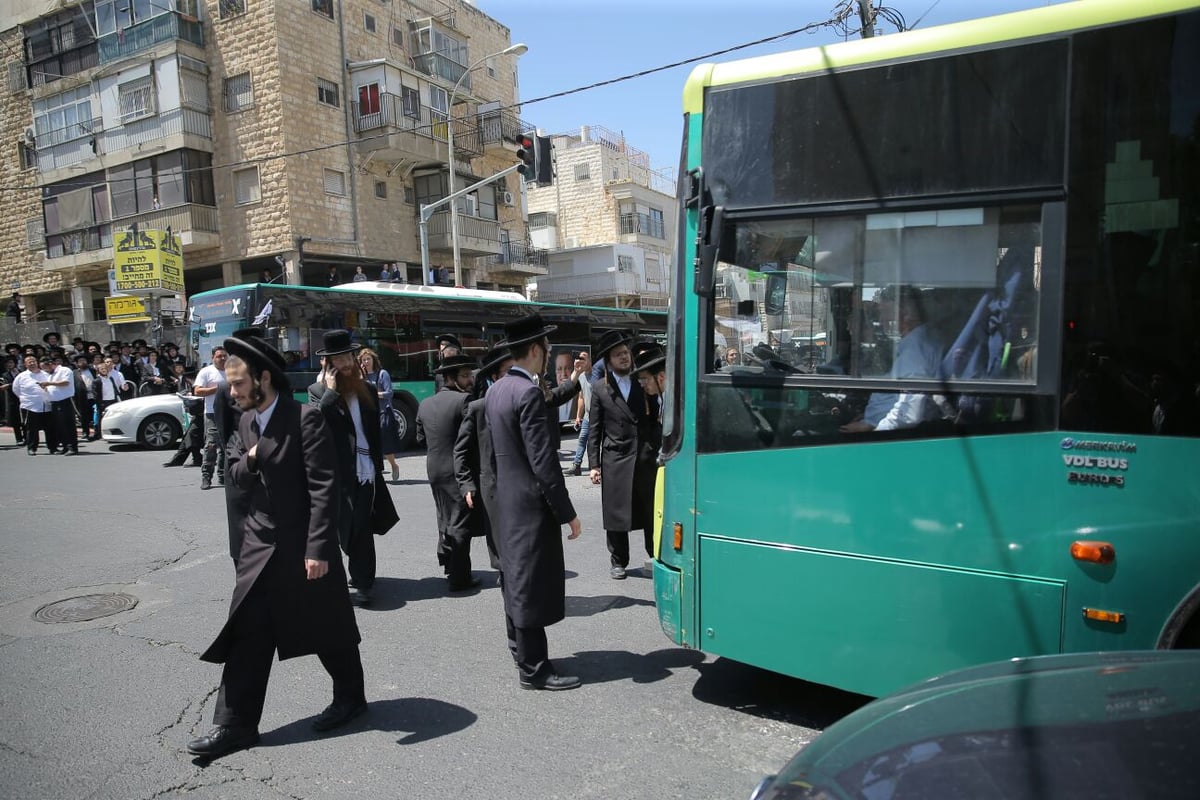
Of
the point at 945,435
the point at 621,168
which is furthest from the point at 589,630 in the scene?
the point at 621,168

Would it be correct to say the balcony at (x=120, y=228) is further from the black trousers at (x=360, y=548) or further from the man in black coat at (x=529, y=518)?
the man in black coat at (x=529, y=518)

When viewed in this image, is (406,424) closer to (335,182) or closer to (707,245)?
(707,245)

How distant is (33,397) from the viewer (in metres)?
14.7

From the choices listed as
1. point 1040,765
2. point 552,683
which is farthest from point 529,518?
point 1040,765

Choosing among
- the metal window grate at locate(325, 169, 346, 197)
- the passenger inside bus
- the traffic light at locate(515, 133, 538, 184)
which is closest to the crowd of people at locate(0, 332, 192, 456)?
the traffic light at locate(515, 133, 538, 184)

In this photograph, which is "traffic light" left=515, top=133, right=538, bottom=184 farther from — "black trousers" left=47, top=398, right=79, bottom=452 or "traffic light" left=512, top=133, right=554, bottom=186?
"black trousers" left=47, top=398, right=79, bottom=452

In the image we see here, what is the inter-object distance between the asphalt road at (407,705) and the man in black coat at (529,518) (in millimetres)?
264

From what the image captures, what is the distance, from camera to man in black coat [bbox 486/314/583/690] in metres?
4.01

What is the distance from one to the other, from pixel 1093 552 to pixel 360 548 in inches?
183

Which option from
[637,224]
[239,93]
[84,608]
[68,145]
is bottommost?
[84,608]

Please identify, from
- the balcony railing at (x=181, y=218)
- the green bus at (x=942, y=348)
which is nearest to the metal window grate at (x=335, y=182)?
the balcony railing at (x=181, y=218)

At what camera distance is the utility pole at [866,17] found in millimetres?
11906

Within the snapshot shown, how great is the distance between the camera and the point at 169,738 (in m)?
3.69

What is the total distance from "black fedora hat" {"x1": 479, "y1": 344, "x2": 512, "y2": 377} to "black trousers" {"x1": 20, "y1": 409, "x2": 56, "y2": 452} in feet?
45.4
